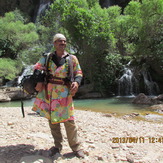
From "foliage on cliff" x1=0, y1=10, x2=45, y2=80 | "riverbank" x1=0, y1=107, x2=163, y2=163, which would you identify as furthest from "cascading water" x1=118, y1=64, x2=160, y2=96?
"riverbank" x1=0, y1=107, x2=163, y2=163

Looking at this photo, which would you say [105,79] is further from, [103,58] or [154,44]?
[154,44]

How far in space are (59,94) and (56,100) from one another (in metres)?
0.10

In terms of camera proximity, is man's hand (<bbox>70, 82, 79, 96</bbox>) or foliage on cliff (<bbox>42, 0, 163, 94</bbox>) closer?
man's hand (<bbox>70, 82, 79, 96</bbox>)

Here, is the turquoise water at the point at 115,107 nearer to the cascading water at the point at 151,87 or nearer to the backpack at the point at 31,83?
the cascading water at the point at 151,87

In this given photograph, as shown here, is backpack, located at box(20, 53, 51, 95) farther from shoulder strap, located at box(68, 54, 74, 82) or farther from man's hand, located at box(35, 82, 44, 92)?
shoulder strap, located at box(68, 54, 74, 82)

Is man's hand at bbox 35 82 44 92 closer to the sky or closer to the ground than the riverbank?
closer to the sky

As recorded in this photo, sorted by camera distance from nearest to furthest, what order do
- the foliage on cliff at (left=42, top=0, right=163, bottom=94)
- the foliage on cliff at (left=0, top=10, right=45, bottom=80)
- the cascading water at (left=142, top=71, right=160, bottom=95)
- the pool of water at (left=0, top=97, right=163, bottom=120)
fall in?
the pool of water at (left=0, top=97, right=163, bottom=120) < the foliage on cliff at (left=42, top=0, right=163, bottom=94) < the cascading water at (left=142, top=71, right=160, bottom=95) < the foliage on cliff at (left=0, top=10, right=45, bottom=80)

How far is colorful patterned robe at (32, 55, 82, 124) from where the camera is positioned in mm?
2550

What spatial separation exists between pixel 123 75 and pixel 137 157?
14151 millimetres

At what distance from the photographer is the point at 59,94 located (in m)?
2.60

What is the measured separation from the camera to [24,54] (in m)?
21.1

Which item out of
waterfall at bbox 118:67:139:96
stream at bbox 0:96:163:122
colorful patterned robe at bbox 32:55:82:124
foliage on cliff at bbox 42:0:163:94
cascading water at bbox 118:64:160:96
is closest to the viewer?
colorful patterned robe at bbox 32:55:82:124

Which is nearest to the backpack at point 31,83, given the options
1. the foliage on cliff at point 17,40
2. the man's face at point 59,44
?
the man's face at point 59,44

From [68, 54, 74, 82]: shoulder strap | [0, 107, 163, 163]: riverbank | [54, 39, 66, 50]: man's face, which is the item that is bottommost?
[0, 107, 163, 163]: riverbank
